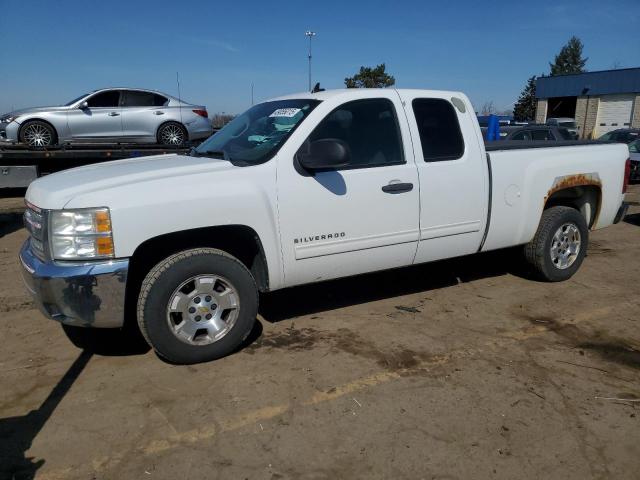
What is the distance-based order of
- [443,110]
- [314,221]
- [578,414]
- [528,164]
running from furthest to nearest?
1. [528,164]
2. [443,110]
3. [314,221]
4. [578,414]

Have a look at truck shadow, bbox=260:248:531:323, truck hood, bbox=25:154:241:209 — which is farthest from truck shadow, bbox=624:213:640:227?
truck hood, bbox=25:154:241:209

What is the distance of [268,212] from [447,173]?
5.53 ft

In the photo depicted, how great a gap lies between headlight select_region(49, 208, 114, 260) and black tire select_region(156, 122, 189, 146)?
747 cm

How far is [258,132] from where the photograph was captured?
4320 millimetres

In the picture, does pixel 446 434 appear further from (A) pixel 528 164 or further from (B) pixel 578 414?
(A) pixel 528 164

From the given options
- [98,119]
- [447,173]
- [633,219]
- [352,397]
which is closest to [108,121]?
[98,119]

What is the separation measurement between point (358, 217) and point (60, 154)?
708 centimetres

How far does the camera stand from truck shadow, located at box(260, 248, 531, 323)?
5004mm

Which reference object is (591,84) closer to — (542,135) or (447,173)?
(542,135)

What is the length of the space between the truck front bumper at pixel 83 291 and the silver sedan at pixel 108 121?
284 inches

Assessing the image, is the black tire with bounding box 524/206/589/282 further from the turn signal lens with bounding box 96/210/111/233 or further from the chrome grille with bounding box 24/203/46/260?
the chrome grille with bounding box 24/203/46/260

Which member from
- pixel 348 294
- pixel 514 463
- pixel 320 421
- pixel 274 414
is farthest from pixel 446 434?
pixel 348 294

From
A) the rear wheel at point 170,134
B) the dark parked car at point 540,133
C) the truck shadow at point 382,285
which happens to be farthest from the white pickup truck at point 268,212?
the dark parked car at point 540,133

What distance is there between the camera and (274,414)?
124 inches
